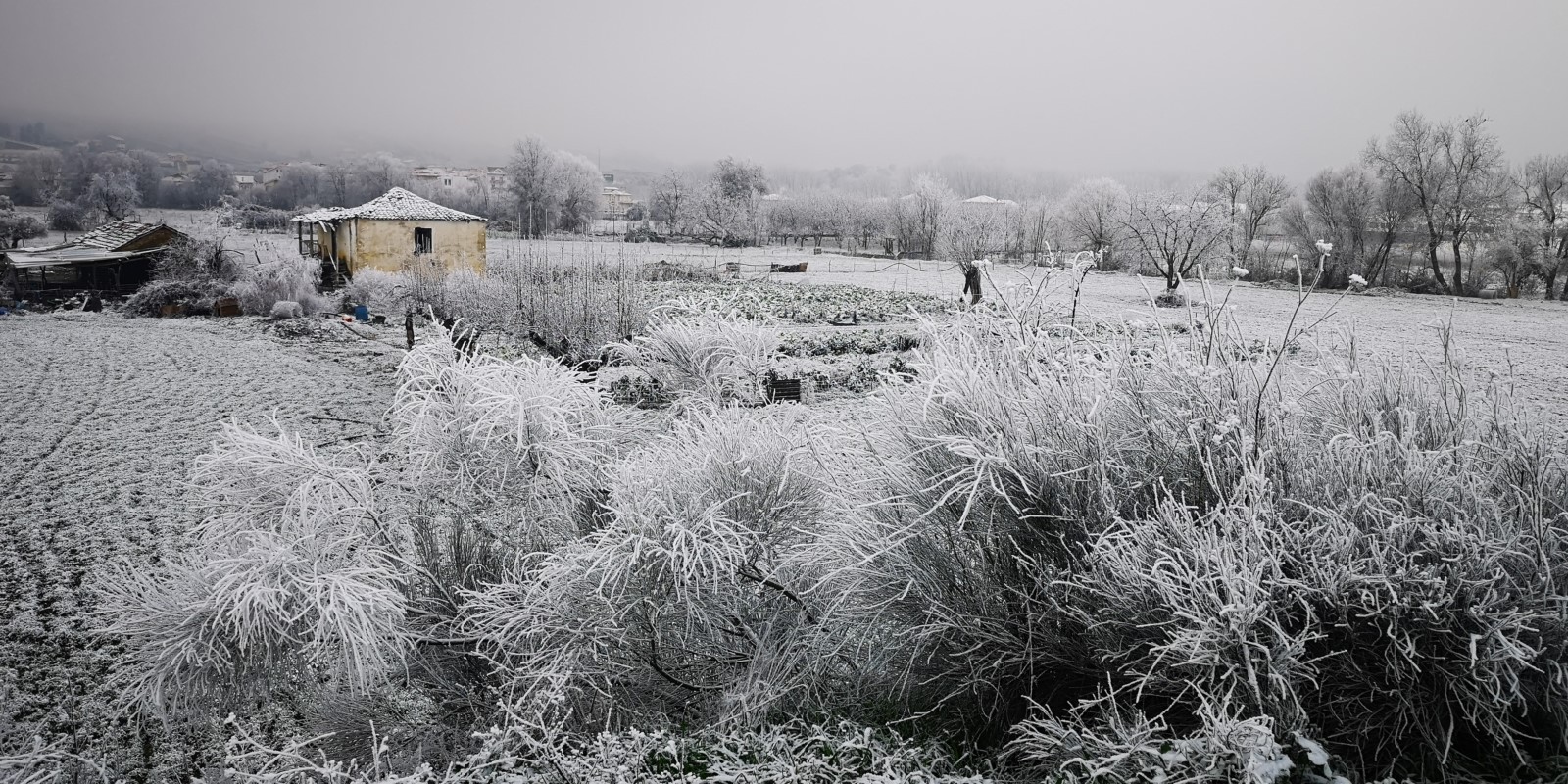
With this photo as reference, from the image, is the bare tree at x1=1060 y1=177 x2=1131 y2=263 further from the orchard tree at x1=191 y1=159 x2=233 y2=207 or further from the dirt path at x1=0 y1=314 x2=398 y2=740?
the orchard tree at x1=191 y1=159 x2=233 y2=207

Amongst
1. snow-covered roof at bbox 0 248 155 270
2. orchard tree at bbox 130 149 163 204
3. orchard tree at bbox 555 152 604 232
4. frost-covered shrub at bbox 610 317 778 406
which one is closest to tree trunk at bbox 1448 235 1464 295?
frost-covered shrub at bbox 610 317 778 406

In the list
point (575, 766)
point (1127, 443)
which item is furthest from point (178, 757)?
point (1127, 443)

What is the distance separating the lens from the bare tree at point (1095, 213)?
1315 inches

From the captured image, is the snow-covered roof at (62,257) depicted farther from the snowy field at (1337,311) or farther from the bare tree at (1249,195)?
the bare tree at (1249,195)

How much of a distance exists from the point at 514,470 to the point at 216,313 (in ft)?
72.3

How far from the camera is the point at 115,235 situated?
2741 centimetres

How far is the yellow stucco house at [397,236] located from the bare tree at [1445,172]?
103 feet

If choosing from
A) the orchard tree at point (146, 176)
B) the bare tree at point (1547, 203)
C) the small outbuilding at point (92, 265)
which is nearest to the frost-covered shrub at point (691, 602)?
the bare tree at point (1547, 203)

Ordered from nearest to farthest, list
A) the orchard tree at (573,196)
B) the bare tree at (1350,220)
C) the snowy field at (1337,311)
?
the snowy field at (1337,311), the bare tree at (1350,220), the orchard tree at (573,196)

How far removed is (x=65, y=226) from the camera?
4238 centimetres

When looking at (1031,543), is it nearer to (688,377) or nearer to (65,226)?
Answer: (688,377)

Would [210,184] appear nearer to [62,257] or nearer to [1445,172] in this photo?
[62,257]

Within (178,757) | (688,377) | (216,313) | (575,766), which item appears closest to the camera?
(575,766)

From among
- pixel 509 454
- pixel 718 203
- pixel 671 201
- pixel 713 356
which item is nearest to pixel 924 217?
pixel 718 203
